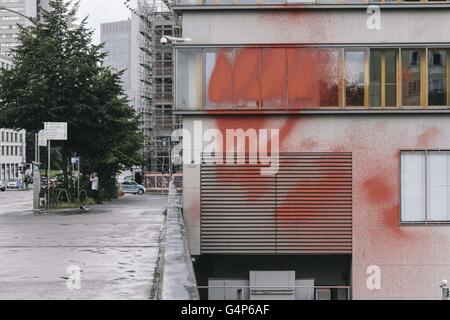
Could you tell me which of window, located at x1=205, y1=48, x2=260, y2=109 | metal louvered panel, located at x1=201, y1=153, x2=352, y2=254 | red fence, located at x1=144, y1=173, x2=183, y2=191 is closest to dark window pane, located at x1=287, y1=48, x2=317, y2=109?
window, located at x1=205, y1=48, x2=260, y2=109

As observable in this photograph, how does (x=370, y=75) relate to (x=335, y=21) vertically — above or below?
below

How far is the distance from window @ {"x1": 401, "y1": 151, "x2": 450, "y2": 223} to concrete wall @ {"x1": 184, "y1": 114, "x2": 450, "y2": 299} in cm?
26

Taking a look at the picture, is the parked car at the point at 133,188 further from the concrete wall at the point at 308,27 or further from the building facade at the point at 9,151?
the building facade at the point at 9,151

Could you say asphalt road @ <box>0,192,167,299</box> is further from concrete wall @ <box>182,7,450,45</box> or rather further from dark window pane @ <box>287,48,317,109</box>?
concrete wall @ <box>182,7,450,45</box>

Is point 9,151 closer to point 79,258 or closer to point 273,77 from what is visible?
point 273,77

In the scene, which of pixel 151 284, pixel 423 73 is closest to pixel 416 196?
pixel 423 73

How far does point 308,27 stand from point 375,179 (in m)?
5.31

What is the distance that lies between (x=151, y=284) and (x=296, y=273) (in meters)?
15.8

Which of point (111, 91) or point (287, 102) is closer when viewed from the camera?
point (287, 102)

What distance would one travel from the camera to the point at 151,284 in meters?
10.6

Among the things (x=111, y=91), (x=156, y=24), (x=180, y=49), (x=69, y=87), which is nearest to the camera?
(x=180, y=49)

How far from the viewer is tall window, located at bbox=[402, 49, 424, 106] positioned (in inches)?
981

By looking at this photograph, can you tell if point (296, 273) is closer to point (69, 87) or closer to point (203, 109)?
point (203, 109)

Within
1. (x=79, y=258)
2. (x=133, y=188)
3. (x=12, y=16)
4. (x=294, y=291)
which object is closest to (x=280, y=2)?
(x=294, y=291)
